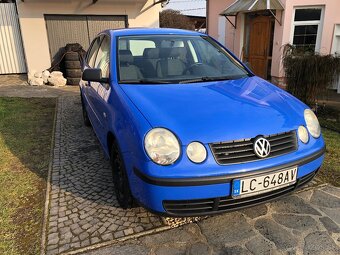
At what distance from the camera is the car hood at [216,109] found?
7.13 feet

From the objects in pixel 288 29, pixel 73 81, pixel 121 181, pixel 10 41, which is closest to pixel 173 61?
pixel 121 181

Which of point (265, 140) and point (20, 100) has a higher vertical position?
point (265, 140)

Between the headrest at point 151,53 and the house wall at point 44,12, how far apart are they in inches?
316

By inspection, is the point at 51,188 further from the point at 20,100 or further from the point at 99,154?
the point at 20,100

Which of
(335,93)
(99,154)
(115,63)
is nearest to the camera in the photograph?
(115,63)

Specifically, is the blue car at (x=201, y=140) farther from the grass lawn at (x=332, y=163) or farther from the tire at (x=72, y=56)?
the tire at (x=72, y=56)

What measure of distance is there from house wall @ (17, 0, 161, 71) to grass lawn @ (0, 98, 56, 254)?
4.24 metres

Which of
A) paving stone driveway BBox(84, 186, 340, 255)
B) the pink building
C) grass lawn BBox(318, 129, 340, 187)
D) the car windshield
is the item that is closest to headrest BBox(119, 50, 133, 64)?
the car windshield

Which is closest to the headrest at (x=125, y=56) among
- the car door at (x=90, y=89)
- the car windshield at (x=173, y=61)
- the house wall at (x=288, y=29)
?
the car windshield at (x=173, y=61)

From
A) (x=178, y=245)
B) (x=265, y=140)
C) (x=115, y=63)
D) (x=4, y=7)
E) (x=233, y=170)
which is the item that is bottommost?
(x=178, y=245)

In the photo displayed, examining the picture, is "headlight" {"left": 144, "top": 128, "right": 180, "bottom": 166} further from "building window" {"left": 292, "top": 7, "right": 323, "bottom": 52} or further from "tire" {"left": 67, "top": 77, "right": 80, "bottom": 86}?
"tire" {"left": 67, "top": 77, "right": 80, "bottom": 86}

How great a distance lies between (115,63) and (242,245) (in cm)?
207

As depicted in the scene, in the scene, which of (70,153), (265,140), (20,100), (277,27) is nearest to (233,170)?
(265,140)

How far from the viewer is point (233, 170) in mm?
2080
